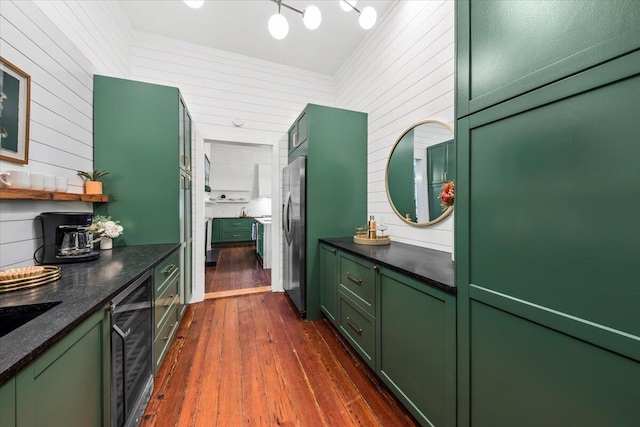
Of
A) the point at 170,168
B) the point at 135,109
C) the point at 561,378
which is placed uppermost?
the point at 135,109

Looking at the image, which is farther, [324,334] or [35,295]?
[324,334]

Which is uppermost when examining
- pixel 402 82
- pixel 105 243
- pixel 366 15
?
pixel 366 15

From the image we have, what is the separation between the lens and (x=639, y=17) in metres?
0.64

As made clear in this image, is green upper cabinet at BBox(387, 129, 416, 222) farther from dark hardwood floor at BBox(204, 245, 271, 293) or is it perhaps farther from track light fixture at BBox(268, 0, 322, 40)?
dark hardwood floor at BBox(204, 245, 271, 293)

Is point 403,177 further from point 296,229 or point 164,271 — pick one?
point 164,271

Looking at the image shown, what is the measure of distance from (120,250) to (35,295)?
120 cm

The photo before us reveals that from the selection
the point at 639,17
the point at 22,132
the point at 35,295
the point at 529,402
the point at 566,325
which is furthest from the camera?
the point at 22,132

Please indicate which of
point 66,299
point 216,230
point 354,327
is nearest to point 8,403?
point 66,299

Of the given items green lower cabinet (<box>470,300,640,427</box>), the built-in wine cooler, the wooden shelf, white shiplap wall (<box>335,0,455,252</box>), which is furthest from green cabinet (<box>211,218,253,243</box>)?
green lower cabinet (<box>470,300,640,427</box>)

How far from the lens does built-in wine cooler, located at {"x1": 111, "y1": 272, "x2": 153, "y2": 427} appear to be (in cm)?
115

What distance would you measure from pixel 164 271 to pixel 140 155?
1221mm

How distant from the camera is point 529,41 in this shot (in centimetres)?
88

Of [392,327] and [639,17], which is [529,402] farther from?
[639,17]

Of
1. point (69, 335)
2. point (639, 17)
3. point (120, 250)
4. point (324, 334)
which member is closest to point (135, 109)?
point (120, 250)
